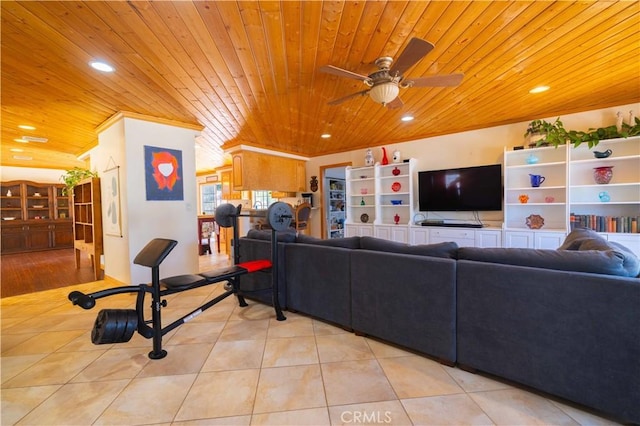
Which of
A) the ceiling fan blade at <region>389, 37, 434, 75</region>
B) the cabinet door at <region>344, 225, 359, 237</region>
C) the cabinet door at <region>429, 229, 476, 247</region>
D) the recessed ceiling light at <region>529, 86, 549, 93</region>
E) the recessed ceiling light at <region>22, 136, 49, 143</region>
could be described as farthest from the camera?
the cabinet door at <region>344, 225, 359, 237</region>

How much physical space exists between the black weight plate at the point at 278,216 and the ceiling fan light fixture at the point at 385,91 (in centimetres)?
136

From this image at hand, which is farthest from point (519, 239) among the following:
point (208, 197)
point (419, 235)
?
point (208, 197)

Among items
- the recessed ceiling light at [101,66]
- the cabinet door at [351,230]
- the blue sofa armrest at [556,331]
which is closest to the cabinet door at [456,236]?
the cabinet door at [351,230]

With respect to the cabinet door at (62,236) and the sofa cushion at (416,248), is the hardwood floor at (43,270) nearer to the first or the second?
the cabinet door at (62,236)

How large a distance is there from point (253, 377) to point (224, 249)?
579cm

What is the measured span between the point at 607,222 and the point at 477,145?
2.06 metres

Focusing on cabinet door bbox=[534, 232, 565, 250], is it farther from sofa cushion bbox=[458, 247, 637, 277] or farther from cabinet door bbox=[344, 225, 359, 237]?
cabinet door bbox=[344, 225, 359, 237]

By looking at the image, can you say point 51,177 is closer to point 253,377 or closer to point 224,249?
point 224,249

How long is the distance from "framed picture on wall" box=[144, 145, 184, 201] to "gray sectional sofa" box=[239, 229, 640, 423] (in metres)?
2.88

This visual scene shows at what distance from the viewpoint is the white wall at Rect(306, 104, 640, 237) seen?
389 cm

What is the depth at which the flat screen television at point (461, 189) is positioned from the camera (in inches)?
176

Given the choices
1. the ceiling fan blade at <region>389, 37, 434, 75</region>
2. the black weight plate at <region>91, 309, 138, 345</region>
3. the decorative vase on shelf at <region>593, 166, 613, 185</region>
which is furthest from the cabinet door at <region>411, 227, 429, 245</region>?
the black weight plate at <region>91, 309, 138, 345</region>

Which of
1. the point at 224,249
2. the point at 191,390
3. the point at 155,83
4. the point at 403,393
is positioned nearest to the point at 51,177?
the point at 224,249

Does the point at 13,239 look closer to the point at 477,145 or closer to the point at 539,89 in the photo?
the point at 477,145
